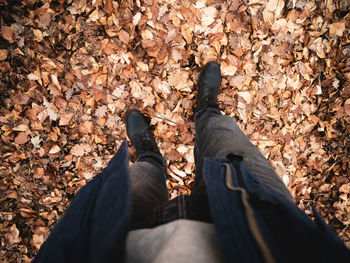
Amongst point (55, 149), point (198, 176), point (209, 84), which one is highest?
point (209, 84)

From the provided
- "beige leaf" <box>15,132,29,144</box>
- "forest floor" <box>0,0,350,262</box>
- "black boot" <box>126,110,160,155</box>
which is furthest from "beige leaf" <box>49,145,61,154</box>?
"black boot" <box>126,110,160,155</box>

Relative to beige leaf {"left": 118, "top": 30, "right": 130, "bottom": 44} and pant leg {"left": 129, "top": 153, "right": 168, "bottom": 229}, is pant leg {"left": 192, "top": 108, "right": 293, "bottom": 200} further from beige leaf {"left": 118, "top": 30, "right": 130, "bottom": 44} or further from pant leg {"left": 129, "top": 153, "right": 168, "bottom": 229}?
beige leaf {"left": 118, "top": 30, "right": 130, "bottom": 44}

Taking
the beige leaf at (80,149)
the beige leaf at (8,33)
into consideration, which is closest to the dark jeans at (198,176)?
the beige leaf at (80,149)

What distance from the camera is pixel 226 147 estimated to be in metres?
1.05

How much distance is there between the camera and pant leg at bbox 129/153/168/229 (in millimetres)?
759

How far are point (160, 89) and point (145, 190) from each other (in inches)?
35.0

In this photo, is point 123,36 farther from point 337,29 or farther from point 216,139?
point 337,29

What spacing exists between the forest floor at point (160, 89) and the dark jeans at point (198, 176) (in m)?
0.34

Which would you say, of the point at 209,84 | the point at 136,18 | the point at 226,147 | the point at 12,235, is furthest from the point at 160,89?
the point at 12,235

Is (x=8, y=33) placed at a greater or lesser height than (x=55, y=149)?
greater

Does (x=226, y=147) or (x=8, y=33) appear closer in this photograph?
(x=226, y=147)

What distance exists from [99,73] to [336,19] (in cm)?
186

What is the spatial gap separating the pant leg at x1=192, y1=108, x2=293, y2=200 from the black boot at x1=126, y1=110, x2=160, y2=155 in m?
0.40

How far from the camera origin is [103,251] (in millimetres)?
482
